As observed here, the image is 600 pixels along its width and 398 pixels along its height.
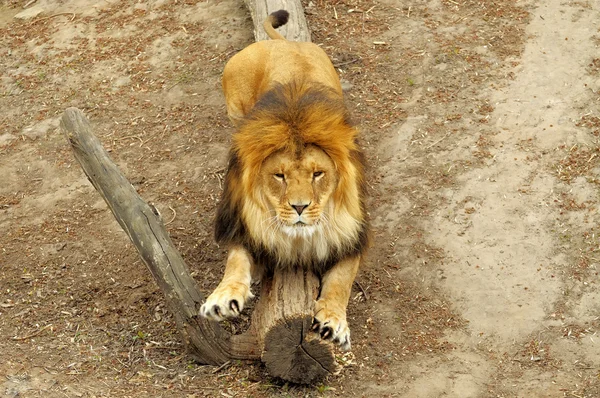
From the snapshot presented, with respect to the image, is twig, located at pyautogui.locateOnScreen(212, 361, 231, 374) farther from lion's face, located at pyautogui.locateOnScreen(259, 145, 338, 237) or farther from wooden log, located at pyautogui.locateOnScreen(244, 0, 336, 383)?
lion's face, located at pyautogui.locateOnScreen(259, 145, 338, 237)

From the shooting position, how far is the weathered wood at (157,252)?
551 centimetres

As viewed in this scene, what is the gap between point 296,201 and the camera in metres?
5.13

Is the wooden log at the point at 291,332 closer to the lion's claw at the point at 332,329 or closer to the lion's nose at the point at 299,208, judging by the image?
the lion's claw at the point at 332,329

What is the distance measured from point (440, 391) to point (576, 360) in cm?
101

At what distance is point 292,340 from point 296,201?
2.70 ft

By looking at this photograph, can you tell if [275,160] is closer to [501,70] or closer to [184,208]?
[184,208]

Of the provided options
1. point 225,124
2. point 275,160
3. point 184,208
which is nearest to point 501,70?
point 225,124

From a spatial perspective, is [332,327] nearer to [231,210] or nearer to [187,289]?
[187,289]

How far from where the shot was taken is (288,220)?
523 cm

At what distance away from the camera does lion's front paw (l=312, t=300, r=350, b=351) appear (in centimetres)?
525

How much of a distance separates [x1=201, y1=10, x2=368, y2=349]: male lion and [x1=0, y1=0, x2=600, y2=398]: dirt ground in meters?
0.57

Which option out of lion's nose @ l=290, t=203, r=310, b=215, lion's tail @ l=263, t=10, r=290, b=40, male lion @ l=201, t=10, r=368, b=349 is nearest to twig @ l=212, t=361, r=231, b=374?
male lion @ l=201, t=10, r=368, b=349

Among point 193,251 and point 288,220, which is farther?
point 193,251

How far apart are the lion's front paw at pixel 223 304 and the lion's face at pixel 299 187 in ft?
1.60
